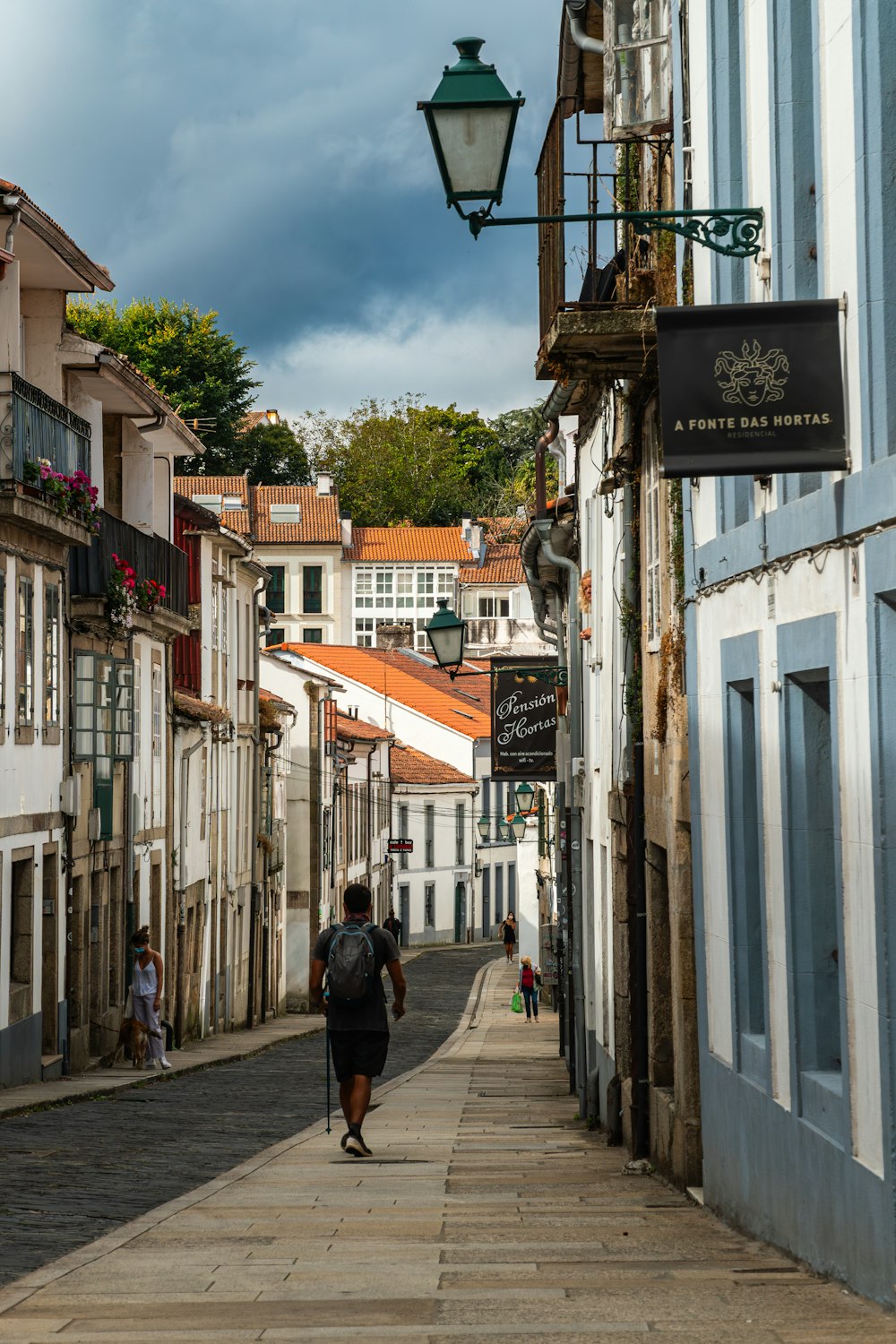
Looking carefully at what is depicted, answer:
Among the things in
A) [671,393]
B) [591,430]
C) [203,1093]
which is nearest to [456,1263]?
[671,393]

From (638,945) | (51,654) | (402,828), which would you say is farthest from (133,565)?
(402,828)

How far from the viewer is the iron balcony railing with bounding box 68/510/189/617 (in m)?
24.5

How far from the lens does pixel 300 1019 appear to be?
139 ft

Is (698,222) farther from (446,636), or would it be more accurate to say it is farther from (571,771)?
(446,636)

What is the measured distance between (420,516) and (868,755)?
310 feet

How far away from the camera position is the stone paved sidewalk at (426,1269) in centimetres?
591

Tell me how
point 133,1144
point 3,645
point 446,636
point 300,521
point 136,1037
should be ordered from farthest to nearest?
point 300,521, point 136,1037, point 446,636, point 3,645, point 133,1144

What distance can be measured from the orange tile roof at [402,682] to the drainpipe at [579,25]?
56676 millimetres

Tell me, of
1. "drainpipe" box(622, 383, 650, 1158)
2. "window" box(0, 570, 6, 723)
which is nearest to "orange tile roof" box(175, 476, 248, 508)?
"window" box(0, 570, 6, 723)

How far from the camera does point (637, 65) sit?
12391mm

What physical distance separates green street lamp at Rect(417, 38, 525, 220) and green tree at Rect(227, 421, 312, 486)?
274 ft

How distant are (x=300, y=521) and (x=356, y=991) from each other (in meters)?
81.2

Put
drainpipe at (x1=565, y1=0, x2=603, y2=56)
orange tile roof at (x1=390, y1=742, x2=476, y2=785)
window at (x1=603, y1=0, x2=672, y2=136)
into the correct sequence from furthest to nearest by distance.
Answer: orange tile roof at (x1=390, y1=742, x2=476, y2=785) < drainpipe at (x1=565, y1=0, x2=603, y2=56) < window at (x1=603, y1=0, x2=672, y2=136)

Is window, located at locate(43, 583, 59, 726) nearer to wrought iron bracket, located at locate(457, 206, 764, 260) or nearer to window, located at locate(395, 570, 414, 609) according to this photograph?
wrought iron bracket, located at locate(457, 206, 764, 260)
